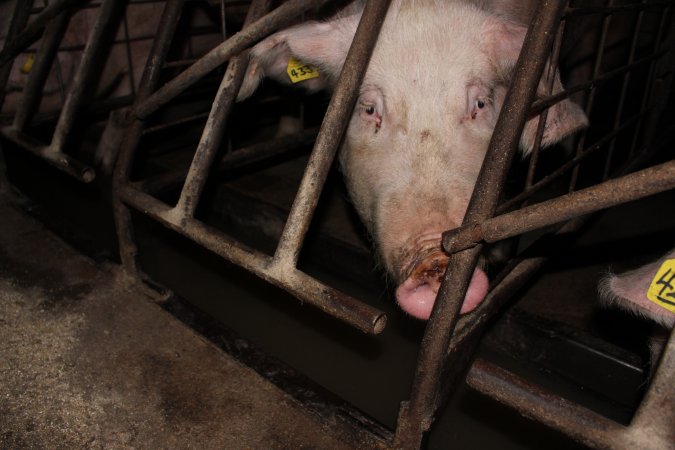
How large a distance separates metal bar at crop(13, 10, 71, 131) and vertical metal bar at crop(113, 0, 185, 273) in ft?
2.37

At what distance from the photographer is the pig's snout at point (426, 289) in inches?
61.9

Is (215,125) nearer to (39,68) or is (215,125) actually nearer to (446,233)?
(446,233)

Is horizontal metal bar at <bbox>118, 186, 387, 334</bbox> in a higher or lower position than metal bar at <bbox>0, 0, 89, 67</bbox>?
lower

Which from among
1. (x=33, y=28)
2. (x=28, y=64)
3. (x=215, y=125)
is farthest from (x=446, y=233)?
(x=28, y=64)

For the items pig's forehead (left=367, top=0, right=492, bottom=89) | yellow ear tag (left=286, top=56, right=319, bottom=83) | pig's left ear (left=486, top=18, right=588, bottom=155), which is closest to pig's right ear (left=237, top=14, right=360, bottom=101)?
yellow ear tag (left=286, top=56, right=319, bottom=83)

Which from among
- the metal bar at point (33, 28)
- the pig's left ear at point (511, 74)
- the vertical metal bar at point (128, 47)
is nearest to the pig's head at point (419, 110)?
the pig's left ear at point (511, 74)

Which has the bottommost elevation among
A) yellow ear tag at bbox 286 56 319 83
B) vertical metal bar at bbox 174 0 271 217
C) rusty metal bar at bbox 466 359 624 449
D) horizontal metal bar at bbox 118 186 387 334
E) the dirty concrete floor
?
the dirty concrete floor

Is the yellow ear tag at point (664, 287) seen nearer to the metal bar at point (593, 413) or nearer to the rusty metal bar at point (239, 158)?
the metal bar at point (593, 413)

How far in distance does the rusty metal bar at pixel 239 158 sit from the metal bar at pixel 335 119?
1014 millimetres

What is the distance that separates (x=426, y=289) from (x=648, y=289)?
569mm

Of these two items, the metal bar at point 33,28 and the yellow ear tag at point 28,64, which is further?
the yellow ear tag at point 28,64

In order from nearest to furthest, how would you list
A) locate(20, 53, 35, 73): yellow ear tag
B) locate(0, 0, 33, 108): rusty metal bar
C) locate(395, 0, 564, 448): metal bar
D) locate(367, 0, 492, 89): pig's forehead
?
1. locate(395, 0, 564, 448): metal bar
2. locate(367, 0, 492, 89): pig's forehead
3. locate(0, 0, 33, 108): rusty metal bar
4. locate(20, 53, 35, 73): yellow ear tag

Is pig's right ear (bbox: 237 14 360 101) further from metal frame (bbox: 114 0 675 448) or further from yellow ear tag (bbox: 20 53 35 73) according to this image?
yellow ear tag (bbox: 20 53 35 73)

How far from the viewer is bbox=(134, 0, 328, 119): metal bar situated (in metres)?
1.69
